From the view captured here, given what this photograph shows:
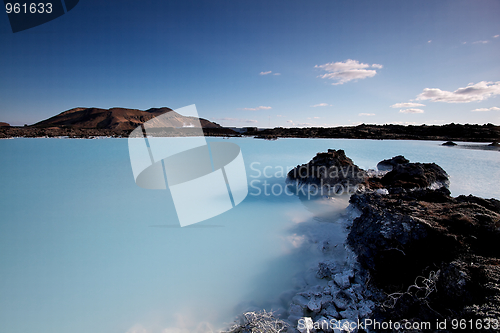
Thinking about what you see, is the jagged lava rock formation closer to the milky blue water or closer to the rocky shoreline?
the rocky shoreline

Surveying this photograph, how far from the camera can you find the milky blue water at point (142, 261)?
10.0 ft

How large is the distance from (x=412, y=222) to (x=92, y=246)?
6.79 m

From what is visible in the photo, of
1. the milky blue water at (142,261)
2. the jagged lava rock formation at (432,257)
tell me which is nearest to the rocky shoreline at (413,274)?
the jagged lava rock formation at (432,257)

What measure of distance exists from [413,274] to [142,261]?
16.2ft

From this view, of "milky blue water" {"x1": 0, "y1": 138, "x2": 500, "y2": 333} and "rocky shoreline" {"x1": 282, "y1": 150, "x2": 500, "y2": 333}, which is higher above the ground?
"rocky shoreline" {"x1": 282, "y1": 150, "x2": 500, "y2": 333}

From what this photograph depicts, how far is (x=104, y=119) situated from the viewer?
79438 mm

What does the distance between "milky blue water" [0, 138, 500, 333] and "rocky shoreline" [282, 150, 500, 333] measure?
2.72ft

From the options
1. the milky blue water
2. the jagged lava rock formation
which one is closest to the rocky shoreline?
the jagged lava rock formation

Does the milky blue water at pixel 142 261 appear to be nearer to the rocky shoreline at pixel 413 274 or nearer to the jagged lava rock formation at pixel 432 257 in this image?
the rocky shoreline at pixel 413 274

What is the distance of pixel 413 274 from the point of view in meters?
2.40

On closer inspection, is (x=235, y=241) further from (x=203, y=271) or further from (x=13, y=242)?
(x=13, y=242)

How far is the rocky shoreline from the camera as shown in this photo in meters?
1.72

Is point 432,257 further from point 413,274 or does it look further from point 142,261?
point 142,261

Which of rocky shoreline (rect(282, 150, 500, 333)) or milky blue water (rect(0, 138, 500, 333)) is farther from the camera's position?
milky blue water (rect(0, 138, 500, 333))
